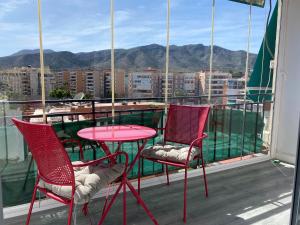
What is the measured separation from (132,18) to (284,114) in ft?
8.86

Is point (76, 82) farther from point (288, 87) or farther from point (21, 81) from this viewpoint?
point (288, 87)

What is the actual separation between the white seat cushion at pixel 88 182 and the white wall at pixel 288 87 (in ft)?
9.60

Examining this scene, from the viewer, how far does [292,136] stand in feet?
13.5

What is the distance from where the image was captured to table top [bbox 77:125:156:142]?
2.18m

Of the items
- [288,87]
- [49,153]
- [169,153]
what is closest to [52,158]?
[49,153]

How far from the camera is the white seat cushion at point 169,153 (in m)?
2.64

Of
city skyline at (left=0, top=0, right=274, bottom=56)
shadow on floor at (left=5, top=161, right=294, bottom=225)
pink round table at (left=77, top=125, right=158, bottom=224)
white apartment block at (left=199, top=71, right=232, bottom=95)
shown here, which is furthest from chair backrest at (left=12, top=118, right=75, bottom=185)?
white apartment block at (left=199, top=71, right=232, bottom=95)

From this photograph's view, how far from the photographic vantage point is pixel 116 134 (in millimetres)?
2359

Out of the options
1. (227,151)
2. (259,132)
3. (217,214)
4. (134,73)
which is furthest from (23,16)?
(259,132)

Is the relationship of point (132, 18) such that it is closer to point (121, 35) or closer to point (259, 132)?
point (121, 35)

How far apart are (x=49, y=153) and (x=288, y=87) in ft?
11.9

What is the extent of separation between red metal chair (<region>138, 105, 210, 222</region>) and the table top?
1.16 feet

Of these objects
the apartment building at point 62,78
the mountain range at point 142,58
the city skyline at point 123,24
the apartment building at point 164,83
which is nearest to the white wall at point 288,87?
the city skyline at point 123,24

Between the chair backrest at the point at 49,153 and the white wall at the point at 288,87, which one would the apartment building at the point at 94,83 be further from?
the white wall at the point at 288,87
